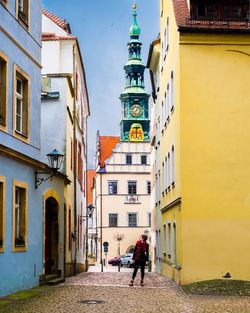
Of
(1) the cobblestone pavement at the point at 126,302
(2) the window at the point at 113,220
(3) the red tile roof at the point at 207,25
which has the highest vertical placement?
(3) the red tile roof at the point at 207,25

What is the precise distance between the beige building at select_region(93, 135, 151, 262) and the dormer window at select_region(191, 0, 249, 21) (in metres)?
55.8

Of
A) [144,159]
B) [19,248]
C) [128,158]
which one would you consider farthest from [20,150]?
[128,158]

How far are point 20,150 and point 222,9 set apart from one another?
9620 mm

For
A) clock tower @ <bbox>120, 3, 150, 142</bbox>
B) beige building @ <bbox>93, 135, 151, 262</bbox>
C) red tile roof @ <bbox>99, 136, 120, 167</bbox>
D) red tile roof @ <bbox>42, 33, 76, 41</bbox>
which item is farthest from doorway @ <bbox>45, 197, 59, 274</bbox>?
clock tower @ <bbox>120, 3, 150, 142</bbox>

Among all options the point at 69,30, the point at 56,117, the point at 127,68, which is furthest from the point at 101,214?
the point at 56,117

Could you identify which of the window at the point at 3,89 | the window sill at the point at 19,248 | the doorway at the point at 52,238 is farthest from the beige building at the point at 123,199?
the window at the point at 3,89

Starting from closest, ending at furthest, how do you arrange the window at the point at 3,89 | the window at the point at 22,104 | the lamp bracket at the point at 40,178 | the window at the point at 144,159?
1. the window at the point at 3,89
2. the window at the point at 22,104
3. the lamp bracket at the point at 40,178
4. the window at the point at 144,159

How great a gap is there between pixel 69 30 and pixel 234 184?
640 inches

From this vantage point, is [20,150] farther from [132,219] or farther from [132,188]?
[132,219]

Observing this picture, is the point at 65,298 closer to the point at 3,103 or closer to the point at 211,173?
the point at 3,103

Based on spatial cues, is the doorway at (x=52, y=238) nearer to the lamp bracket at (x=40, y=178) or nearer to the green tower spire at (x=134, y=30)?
the lamp bracket at (x=40, y=178)

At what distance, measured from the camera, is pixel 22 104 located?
19.6m

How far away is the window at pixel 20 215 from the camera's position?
18266mm

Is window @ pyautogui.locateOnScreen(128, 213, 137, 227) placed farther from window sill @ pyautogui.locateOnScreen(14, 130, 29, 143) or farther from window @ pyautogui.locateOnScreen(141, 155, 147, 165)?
window sill @ pyautogui.locateOnScreen(14, 130, 29, 143)
